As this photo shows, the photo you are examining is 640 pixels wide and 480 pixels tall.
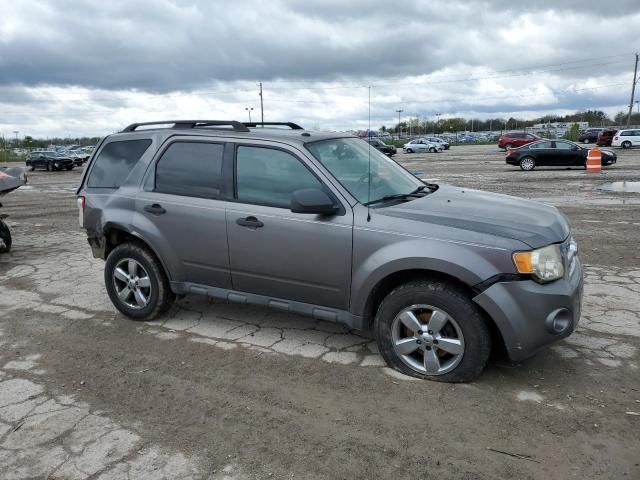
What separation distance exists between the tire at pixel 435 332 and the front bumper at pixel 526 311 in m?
0.14

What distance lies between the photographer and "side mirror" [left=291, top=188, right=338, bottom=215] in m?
3.86

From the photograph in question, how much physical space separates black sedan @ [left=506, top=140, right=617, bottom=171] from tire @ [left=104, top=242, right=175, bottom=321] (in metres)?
23.4

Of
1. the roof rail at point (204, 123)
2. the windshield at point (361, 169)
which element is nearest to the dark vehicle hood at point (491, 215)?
the windshield at point (361, 169)

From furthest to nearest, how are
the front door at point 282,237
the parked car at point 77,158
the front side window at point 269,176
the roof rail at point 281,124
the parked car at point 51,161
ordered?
1. the parked car at point 77,158
2. the parked car at point 51,161
3. the roof rail at point 281,124
4. the front side window at point 269,176
5. the front door at point 282,237

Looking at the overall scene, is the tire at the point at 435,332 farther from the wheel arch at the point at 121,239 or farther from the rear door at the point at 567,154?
the rear door at the point at 567,154

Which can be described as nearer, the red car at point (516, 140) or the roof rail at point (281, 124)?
the roof rail at point (281, 124)

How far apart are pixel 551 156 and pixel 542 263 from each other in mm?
23980

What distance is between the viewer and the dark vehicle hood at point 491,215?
3.62m

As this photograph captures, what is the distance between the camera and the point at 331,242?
399 centimetres

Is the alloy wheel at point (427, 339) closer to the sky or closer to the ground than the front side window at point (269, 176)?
closer to the ground

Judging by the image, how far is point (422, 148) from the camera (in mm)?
53562

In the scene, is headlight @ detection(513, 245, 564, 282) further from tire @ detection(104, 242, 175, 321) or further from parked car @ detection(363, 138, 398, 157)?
tire @ detection(104, 242, 175, 321)

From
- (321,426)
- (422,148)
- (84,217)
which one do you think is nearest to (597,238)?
(321,426)

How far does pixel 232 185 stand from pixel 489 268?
2186 mm
